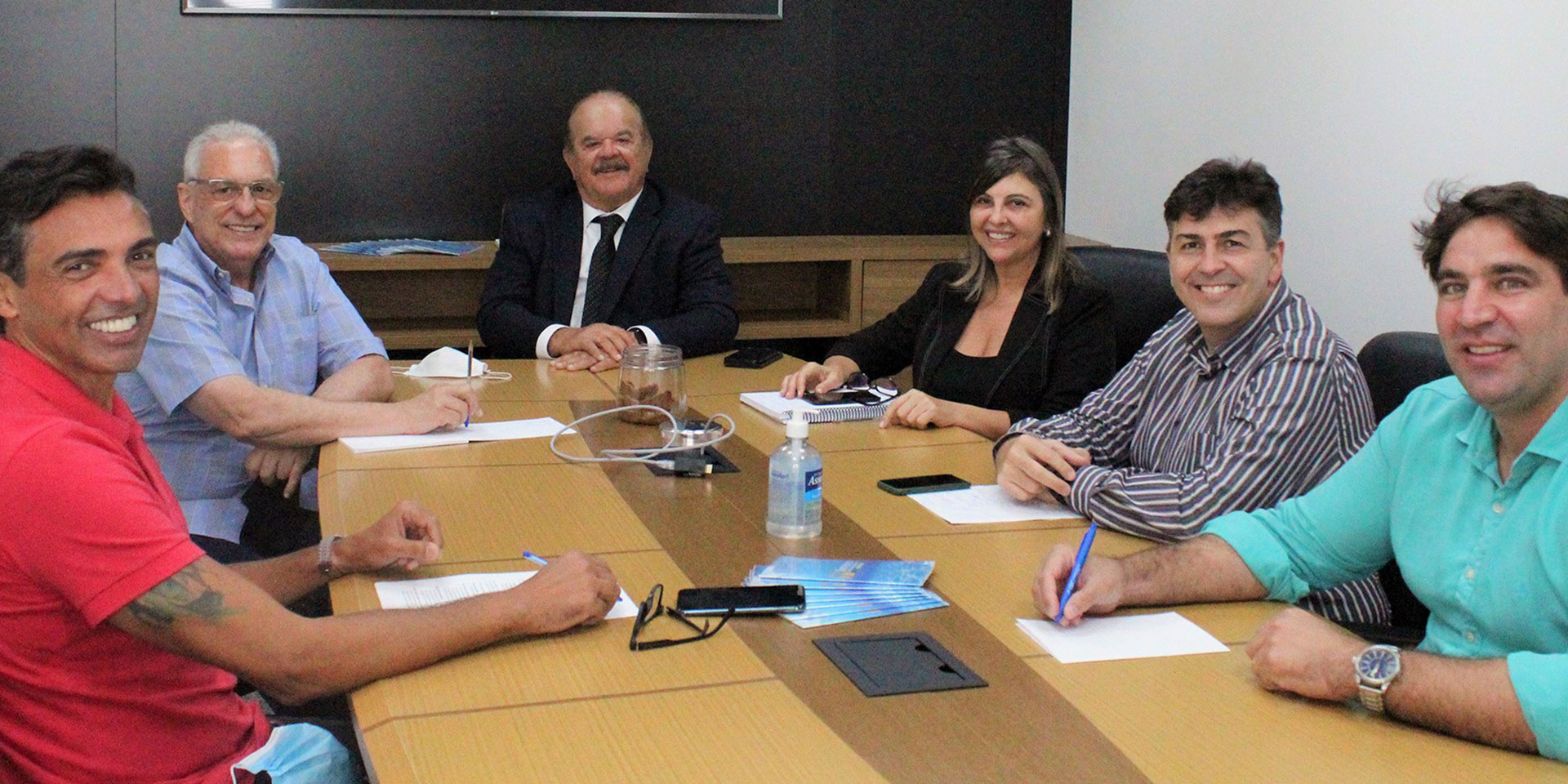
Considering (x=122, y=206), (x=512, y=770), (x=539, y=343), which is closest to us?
(x=512, y=770)

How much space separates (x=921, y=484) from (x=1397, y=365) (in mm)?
835

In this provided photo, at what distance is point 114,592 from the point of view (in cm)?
157

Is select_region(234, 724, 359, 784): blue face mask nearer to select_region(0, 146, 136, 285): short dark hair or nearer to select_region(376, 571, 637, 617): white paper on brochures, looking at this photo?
select_region(376, 571, 637, 617): white paper on brochures

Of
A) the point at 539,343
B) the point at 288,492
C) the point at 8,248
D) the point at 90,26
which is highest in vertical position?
the point at 90,26

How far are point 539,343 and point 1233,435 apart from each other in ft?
6.93

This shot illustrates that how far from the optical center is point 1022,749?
1500 millimetres

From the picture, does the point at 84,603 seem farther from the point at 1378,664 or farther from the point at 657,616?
the point at 1378,664

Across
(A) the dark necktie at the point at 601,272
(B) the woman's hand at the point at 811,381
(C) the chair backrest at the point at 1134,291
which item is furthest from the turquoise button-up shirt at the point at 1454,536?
(A) the dark necktie at the point at 601,272

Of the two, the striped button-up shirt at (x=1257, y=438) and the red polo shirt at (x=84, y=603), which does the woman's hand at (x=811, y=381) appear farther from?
the red polo shirt at (x=84, y=603)

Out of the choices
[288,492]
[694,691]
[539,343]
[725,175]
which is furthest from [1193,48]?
[694,691]

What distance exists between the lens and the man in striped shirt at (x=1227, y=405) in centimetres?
231

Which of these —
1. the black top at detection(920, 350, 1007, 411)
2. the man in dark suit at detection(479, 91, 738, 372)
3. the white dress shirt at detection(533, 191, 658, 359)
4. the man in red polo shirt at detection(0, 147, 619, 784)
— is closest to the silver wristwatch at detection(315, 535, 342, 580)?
the man in red polo shirt at detection(0, 147, 619, 784)

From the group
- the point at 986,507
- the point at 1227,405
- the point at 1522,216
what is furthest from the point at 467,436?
the point at 1522,216

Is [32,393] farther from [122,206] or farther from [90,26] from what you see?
[90,26]
